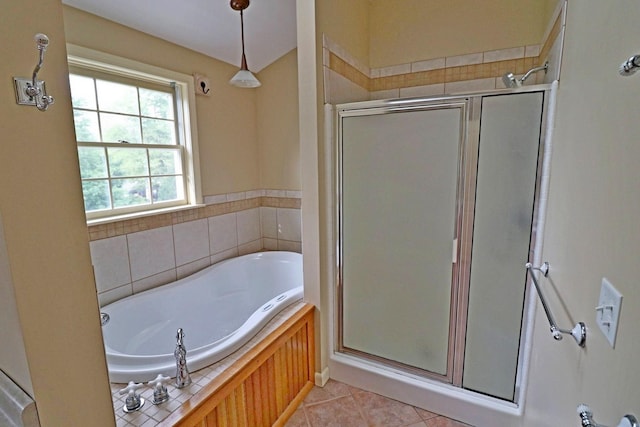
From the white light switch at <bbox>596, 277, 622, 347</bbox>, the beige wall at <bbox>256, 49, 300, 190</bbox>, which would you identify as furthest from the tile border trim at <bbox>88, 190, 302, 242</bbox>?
the white light switch at <bbox>596, 277, 622, 347</bbox>

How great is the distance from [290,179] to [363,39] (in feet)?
4.53

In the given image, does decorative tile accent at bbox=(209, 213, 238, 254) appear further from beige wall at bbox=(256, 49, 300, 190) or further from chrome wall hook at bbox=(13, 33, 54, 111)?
chrome wall hook at bbox=(13, 33, 54, 111)

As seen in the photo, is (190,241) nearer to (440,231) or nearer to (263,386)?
(263,386)

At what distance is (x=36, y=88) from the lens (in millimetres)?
674

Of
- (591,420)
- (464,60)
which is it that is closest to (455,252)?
(591,420)

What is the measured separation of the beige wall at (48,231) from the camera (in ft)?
2.13

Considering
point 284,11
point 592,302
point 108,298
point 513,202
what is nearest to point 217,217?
point 108,298

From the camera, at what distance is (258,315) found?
1.74m

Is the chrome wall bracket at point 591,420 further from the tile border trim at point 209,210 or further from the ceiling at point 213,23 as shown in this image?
the ceiling at point 213,23

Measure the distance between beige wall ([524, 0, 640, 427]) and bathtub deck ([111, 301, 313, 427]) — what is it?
3.94 feet

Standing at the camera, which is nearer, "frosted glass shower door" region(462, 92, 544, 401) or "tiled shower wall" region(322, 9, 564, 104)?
"frosted glass shower door" region(462, 92, 544, 401)

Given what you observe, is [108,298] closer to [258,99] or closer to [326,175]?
[326,175]

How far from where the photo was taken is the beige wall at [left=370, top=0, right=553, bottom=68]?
1910mm

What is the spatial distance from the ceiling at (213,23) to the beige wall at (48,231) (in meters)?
1.51
